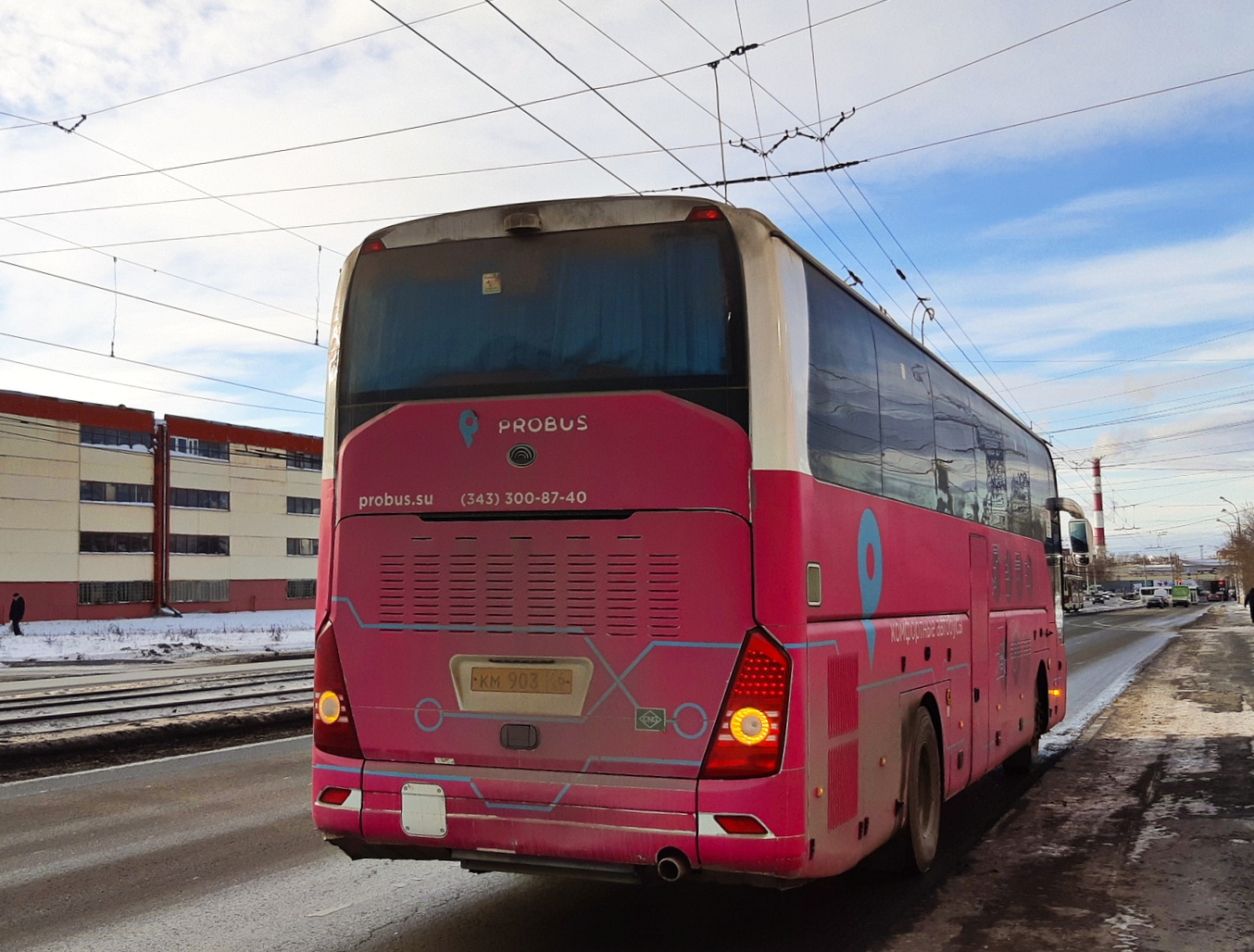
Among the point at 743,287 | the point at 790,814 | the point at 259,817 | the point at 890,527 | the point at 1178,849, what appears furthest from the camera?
the point at 259,817

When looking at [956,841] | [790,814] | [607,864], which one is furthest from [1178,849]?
[607,864]

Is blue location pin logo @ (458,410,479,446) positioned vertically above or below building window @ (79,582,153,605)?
above

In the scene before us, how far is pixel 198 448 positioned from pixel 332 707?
64735 mm

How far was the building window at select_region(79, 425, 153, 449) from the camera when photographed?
60000 mm

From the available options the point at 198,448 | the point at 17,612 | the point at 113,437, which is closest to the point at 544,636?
the point at 17,612

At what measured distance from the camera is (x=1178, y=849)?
7594 millimetres

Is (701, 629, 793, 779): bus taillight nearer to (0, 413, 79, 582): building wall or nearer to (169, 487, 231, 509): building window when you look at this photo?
(0, 413, 79, 582): building wall

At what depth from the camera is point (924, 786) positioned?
7008 millimetres

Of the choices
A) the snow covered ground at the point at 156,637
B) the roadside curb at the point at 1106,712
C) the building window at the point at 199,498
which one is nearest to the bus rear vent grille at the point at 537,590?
the roadside curb at the point at 1106,712

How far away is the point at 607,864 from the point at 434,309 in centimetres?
265

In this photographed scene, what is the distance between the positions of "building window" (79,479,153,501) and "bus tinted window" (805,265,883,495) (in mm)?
59997

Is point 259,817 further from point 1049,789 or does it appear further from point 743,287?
point 1049,789

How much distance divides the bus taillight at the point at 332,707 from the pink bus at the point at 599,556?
0.02 meters

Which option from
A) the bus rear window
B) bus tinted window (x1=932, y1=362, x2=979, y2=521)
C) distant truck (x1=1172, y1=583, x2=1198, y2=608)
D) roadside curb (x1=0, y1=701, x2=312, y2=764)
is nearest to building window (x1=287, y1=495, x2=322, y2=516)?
roadside curb (x1=0, y1=701, x2=312, y2=764)
